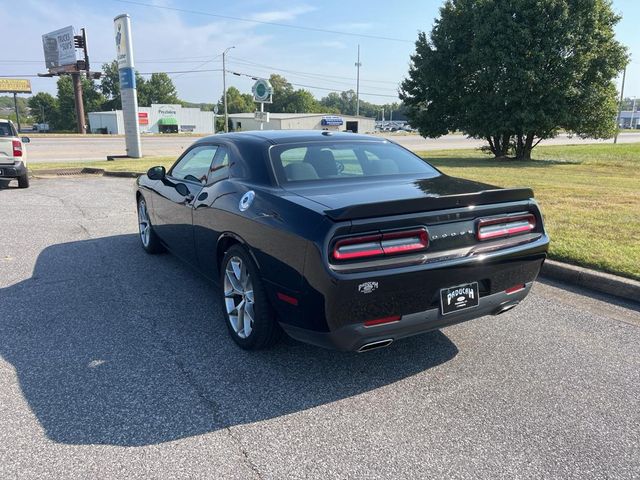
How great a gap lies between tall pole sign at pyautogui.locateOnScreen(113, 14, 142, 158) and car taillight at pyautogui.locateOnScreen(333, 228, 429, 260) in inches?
775

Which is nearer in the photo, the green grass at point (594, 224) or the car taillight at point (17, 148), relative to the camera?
the green grass at point (594, 224)

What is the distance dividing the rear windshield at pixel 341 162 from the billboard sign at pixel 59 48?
2792 inches

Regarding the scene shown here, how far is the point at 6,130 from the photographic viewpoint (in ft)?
39.2

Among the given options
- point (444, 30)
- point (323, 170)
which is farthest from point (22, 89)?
point (323, 170)

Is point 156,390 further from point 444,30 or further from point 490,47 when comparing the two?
point 444,30

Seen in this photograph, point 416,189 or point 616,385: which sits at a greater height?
point 416,189

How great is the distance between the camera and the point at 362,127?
9075 centimetres

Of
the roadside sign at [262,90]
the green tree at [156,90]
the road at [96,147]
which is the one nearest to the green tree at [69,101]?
the green tree at [156,90]

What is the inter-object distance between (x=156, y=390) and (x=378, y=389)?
4.49 ft

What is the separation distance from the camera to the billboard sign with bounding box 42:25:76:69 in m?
63.9

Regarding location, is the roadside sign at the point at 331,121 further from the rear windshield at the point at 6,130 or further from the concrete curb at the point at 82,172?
the rear windshield at the point at 6,130

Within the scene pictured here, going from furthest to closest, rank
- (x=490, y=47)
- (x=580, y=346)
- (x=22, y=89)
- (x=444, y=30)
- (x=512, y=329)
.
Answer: (x=22, y=89) → (x=444, y=30) → (x=490, y=47) → (x=512, y=329) → (x=580, y=346)

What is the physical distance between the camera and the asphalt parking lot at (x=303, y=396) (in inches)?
94.5

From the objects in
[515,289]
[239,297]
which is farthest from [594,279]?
[239,297]
